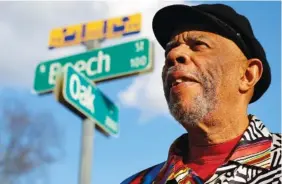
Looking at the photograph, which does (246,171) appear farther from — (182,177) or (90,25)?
(90,25)

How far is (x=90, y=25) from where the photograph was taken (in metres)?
7.30

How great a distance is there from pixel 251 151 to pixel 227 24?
325 mm

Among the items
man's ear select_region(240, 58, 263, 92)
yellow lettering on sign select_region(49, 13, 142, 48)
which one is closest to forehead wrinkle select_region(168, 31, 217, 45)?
man's ear select_region(240, 58, 263, 92)

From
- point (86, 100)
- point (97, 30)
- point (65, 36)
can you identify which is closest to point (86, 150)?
point (86, 100)

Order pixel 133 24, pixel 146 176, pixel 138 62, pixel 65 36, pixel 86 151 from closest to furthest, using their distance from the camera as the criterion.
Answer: pixel 146 176, pixel 138 62, pixel 86 151, pixel 133 24, pixel 65 36

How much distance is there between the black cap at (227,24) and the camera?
48.7 inches

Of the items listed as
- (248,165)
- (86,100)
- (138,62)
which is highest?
(138,62)

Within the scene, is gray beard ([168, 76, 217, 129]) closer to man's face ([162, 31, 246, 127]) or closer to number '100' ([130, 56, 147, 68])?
man's face ([162, 31, 246, 127])

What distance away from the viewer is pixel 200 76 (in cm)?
118

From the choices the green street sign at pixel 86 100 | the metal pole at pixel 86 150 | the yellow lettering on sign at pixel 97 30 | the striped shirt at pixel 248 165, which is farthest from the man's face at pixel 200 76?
the yellow lettering on sign at pixel 97 30

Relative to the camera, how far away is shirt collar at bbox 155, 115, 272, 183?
1.09 meters

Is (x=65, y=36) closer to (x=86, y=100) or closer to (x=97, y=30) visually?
(x=97, y=30)

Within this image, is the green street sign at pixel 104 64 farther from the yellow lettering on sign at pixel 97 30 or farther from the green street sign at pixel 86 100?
the yellow lettering on sign at pixel 97 30

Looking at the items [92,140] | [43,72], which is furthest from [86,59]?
[92,140]
